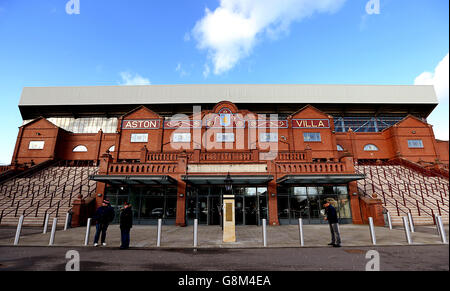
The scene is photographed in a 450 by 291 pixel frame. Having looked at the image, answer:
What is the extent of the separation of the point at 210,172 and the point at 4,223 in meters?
13.8

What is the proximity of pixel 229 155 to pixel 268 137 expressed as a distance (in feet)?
28.1

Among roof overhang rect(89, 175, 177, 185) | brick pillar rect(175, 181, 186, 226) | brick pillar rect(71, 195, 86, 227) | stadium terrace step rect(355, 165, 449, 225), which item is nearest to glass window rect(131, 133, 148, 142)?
roof overhang rect(89, 175, 177, 185)

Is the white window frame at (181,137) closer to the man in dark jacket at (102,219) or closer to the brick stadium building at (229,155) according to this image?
the brick stadium building at (229,155)

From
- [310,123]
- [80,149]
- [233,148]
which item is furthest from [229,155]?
[80,149]

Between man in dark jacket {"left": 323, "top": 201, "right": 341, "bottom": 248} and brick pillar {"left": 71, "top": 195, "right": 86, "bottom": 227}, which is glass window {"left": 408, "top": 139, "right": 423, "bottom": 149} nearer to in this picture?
man in dark jacket {"left": 323, "top": 201, "right": 341, "bottom": 248}

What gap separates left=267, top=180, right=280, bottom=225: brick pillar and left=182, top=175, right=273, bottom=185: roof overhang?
653 mm

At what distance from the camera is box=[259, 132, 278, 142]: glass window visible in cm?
2509

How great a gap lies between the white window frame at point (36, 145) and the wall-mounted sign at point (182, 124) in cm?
1760

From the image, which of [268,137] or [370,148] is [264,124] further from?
[370,148]

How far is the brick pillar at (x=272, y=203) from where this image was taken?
55.2ft

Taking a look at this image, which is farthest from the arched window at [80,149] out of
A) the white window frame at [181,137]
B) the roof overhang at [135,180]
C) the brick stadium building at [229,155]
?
the roof overhang at [135,180]

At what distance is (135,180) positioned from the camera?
648 inches

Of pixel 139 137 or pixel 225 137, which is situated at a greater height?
pixel 139 137
